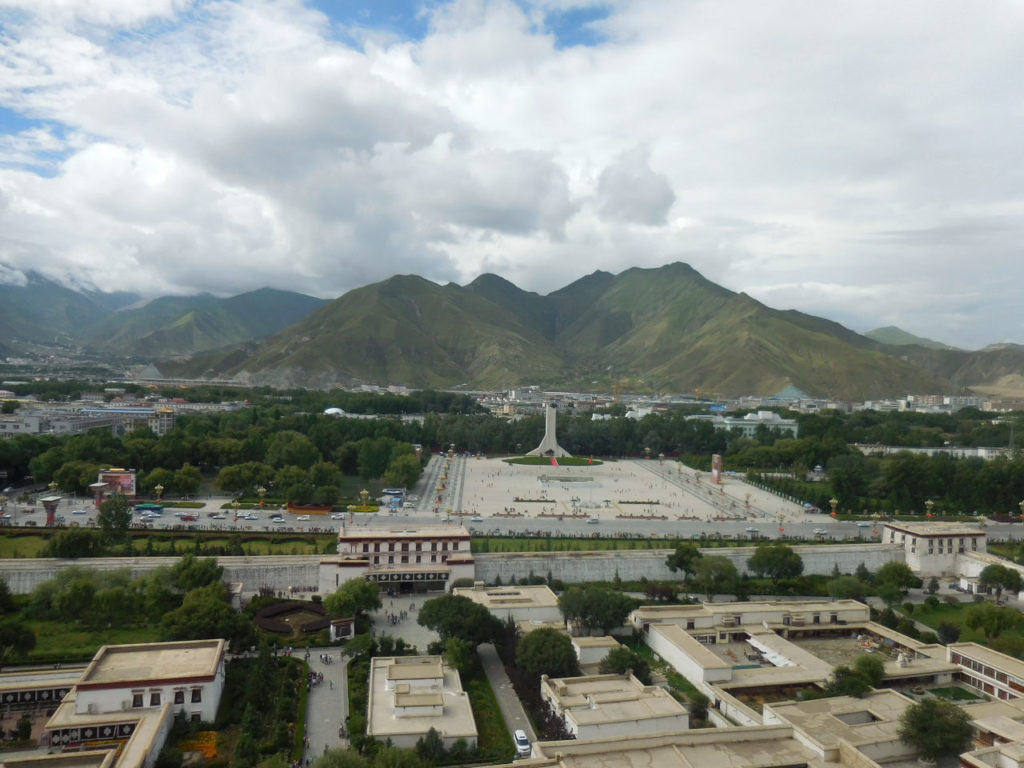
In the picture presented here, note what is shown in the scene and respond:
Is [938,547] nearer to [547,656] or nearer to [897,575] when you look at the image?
[897,575]

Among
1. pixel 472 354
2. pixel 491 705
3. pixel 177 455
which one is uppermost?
pixel 472 354

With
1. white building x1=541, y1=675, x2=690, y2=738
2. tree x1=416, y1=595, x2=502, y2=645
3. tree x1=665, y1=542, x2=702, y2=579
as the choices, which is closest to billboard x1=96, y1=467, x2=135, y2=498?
tree x1=416, y1=595, x2=502, y2=645

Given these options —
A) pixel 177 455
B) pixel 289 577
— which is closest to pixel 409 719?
pixel 289 577

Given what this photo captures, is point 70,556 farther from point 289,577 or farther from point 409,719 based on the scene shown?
point 409,719

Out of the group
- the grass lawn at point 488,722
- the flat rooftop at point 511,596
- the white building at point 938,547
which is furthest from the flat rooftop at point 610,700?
the white building at point 938,547

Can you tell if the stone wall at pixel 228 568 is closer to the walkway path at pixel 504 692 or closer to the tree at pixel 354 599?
the tree at pixel 354 599
